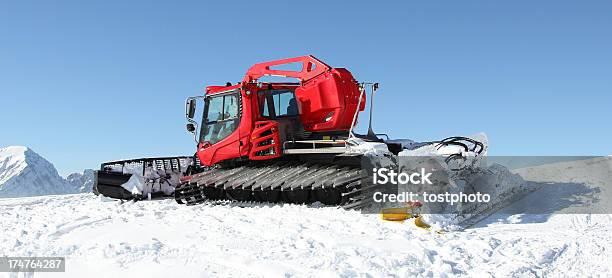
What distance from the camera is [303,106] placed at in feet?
34.1

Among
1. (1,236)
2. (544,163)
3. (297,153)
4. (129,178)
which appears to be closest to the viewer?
(1,236)

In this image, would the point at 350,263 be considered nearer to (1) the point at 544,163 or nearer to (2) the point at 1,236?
(2) the point at 1,236

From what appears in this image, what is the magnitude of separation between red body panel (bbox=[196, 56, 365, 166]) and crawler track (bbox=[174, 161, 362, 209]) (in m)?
0.38

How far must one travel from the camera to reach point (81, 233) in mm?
7348

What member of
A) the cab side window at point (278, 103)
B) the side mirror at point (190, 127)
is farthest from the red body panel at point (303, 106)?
the side mirror at point (190, 127)

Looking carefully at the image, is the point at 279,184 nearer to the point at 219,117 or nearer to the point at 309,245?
the point at 219,117

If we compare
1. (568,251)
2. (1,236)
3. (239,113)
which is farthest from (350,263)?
(239,113)

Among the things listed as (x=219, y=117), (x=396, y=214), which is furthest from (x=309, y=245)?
(x=219, y=117)

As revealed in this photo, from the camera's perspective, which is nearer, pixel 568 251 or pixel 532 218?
pixel 568 251

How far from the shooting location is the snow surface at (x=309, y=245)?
4781 mm

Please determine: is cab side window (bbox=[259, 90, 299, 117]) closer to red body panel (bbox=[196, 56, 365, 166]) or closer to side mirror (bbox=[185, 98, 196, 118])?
red body panel (bbox=[196, 56, 365, 166])

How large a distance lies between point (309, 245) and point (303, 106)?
503 cm

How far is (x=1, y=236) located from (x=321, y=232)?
15.1 ft

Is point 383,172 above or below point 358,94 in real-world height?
below
